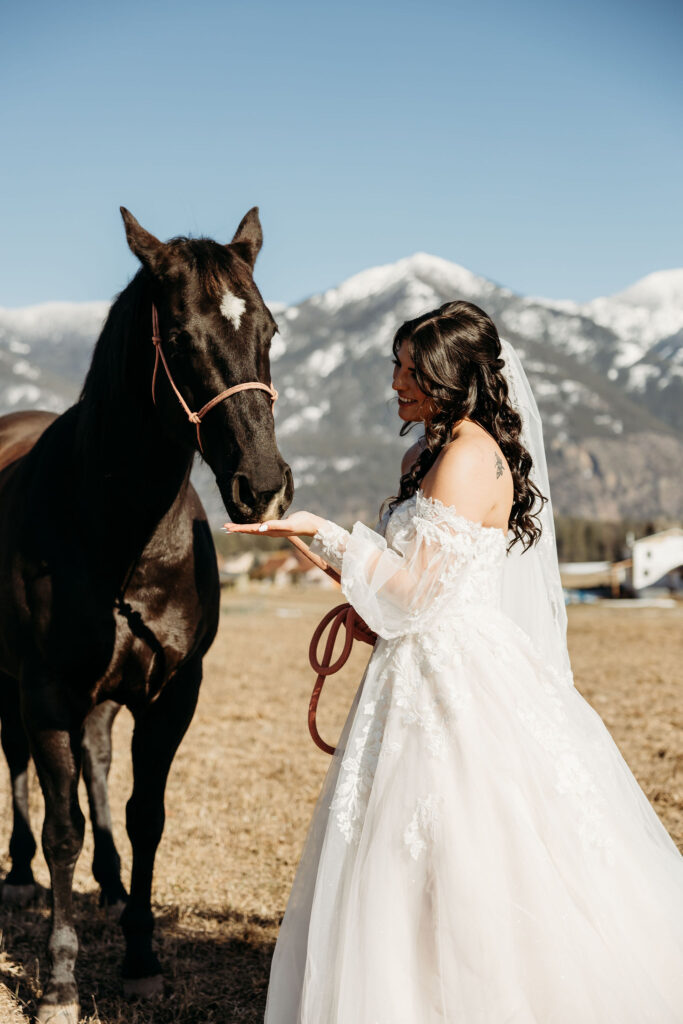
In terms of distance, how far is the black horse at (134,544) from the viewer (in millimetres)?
3090

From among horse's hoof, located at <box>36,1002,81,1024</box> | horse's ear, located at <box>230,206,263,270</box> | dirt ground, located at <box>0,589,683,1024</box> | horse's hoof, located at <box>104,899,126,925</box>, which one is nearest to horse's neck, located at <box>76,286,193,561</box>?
horse's ear, located at <box>230,206,263,270</box>

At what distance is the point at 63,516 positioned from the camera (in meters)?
3.66

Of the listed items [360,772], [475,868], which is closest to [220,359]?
[360,772]

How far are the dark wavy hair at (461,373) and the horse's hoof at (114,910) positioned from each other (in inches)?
111

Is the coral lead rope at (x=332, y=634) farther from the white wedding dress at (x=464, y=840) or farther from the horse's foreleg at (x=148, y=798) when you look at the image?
the horse's foreleg at (x=148, y=798)

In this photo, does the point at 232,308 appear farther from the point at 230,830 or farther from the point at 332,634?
the point at 230,830

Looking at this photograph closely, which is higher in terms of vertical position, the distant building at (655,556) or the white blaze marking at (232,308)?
the white blaze marking at (232,308)

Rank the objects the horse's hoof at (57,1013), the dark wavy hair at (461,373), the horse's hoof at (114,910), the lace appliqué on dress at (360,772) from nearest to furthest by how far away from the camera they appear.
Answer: the lace appliqué on dress at (360,772), the dark wavy hair at (461,373), the horse's hoof at (57,1013), the horse's hoof at (114,910)

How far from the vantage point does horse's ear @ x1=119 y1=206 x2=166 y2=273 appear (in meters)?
3.17

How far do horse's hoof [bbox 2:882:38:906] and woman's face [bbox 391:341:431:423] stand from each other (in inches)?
134

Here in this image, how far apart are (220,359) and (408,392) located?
65 cm

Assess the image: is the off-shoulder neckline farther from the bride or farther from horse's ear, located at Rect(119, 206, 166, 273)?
horse's ear, located at Rect(119, 206, 166, 273)

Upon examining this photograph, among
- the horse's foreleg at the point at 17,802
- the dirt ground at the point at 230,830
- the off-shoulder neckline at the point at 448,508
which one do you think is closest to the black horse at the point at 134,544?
the dirt ground at the point at 230,830

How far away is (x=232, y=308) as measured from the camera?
3070mm
